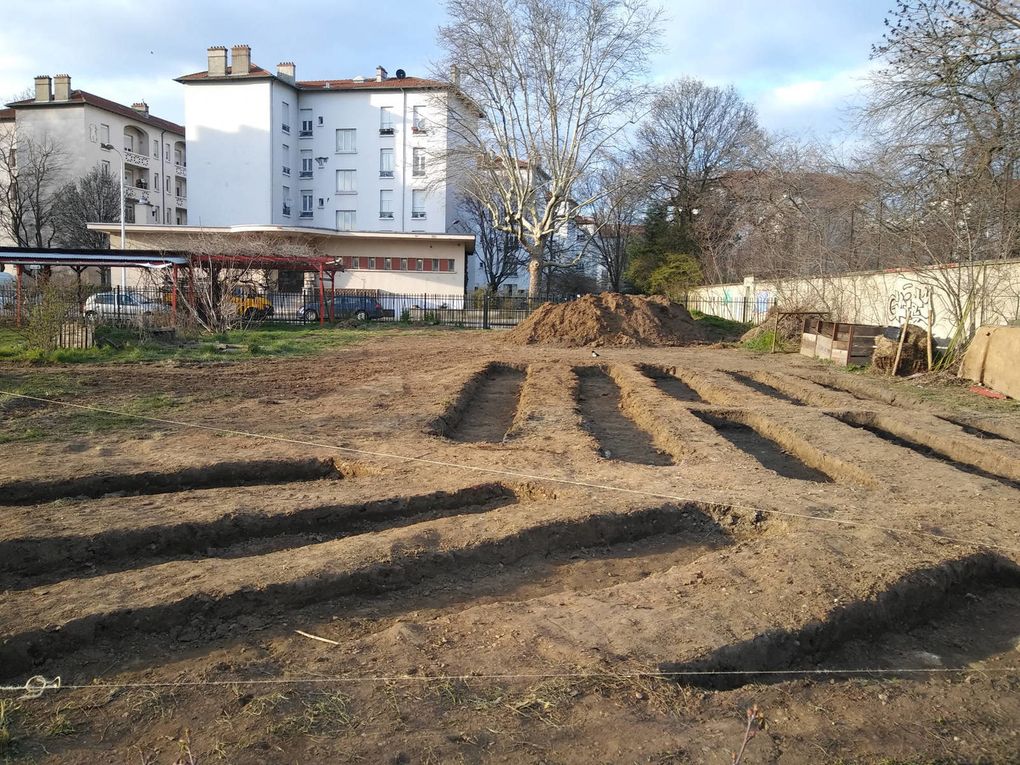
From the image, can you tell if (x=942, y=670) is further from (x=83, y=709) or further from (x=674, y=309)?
(x=674, y=309)

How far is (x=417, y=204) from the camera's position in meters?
50.9

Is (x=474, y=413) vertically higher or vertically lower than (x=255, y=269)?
lower

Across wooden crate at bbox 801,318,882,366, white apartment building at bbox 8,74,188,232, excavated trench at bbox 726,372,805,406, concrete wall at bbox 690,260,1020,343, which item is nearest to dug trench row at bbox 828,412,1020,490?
excavated trench at bbox 726,372,805,406

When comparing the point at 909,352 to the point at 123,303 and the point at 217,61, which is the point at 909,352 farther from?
the point at 217,61

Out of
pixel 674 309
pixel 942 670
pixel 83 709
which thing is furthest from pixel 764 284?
pixel 83 709

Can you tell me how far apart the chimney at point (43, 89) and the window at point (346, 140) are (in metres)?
21.9

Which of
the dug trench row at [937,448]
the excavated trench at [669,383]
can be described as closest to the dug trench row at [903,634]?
the dug trench row at [937,448]

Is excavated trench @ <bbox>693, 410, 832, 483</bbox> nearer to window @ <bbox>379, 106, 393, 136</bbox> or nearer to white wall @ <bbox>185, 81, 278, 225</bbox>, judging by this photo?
white wall @ <bbox>185, 81, 278, 225</bbox>

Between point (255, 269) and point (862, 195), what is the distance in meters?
21.8

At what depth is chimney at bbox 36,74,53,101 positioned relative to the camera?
52781 millimetres

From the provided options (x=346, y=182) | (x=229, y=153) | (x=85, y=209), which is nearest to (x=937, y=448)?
(x=346, y=182)

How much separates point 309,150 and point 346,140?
9.37ft

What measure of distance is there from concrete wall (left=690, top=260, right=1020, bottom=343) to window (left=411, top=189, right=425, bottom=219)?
2660cm

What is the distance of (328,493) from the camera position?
6512mm
